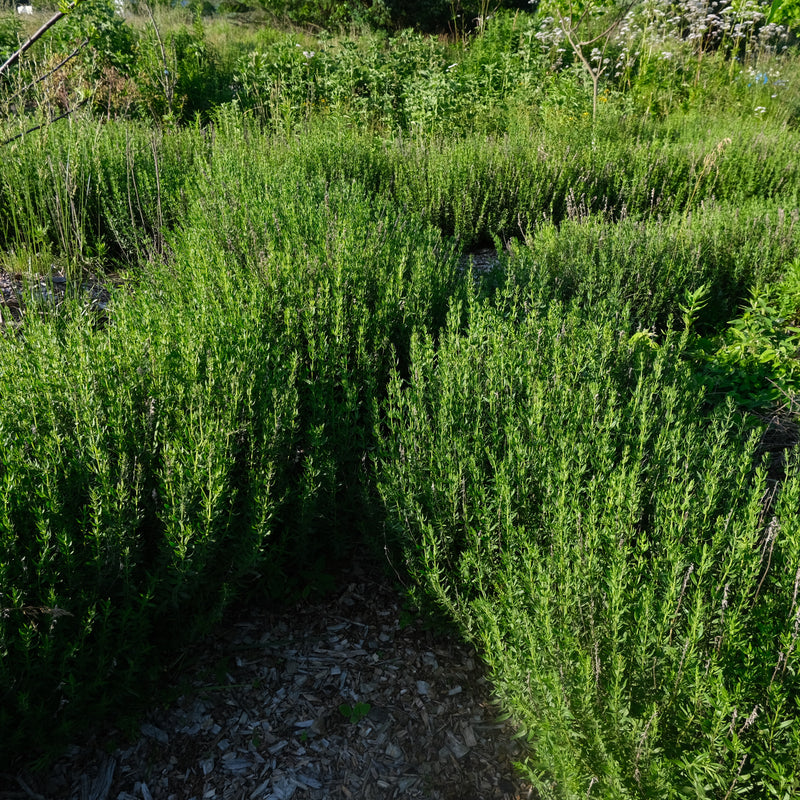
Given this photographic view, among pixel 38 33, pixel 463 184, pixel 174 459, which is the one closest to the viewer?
pixel 174 459

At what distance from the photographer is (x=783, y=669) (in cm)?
146

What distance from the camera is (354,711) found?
2.26 meters

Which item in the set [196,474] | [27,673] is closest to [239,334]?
[196,474]

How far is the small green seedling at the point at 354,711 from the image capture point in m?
2.25

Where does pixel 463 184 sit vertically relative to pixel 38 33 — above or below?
below

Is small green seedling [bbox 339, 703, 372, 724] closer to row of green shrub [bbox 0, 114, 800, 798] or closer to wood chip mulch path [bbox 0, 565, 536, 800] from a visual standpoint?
wood chip mulch path [bbox 0, 565, 536, 800]

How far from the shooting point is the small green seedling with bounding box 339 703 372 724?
225 centimetres

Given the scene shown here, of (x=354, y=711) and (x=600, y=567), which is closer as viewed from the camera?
(x=600, y=567)

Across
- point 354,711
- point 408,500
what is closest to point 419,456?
point 408,500

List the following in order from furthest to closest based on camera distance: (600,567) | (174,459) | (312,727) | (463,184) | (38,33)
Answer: (463,184) < (38,33) < (312,727) < (174,459) < (600,567)

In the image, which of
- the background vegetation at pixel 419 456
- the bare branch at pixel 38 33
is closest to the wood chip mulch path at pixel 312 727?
the background vegetation at pixel 419 456

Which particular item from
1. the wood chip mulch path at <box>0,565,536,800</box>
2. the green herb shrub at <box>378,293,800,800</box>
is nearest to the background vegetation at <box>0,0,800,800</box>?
the green herb shrub at <box>378,293,800,800</box>

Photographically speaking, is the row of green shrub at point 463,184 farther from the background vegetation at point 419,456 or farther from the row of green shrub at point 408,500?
the row of green shrub at point 408,500

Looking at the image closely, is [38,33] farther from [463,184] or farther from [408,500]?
[463,184]
